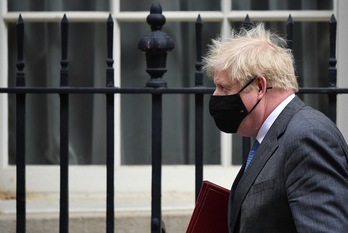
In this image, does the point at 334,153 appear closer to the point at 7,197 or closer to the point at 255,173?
the point at 255,173

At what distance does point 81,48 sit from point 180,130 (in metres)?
0.72

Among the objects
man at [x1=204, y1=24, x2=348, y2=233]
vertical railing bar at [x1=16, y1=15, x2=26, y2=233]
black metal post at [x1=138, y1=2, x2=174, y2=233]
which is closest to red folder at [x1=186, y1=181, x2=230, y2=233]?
man at [x1=204, y1=24, x2=348, y2=233]

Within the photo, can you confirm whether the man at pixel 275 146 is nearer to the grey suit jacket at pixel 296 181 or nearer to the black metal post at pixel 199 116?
the grey suit jacket at pixel 296 181

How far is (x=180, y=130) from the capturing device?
5852 mm

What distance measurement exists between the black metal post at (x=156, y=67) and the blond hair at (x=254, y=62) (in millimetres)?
1112

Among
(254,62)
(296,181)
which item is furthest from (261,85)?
(296,181)

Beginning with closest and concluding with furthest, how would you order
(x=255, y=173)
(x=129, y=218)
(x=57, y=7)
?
(x=255, y=173) → (x=129, y=218) → (x=57, y=7)

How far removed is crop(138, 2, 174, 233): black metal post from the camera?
14.3 feet

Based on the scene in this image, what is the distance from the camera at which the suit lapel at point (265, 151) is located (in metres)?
3.15

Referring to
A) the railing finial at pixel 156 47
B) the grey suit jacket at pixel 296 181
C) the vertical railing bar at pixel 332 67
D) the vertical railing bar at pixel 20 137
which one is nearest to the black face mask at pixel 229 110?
the grey suit jacket at pixel 296 181

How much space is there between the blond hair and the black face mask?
44 millimetres

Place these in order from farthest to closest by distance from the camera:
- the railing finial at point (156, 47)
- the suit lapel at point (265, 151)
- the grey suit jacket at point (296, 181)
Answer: the railing finial at point (156, 47)
the suit lapel at point (265, 151)
the grey suit jacket at point (296, 181)

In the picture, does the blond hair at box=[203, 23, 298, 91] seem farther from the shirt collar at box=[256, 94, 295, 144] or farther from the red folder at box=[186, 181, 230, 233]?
the red folder at box=[186, 181, 230, 233]

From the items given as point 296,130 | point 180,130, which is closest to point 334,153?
point 296,130
